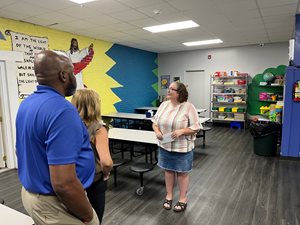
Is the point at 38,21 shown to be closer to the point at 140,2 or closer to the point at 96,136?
the point at 140,2

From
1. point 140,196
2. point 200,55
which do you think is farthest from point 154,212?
point 200,55

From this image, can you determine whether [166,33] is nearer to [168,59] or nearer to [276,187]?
[168,59]

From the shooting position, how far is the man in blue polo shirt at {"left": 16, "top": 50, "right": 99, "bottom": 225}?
0.88m

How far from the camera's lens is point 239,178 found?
360 cm

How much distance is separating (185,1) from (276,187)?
3066 millimetres

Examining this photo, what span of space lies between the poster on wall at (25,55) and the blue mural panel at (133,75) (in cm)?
233

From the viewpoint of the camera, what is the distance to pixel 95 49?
6.06 m

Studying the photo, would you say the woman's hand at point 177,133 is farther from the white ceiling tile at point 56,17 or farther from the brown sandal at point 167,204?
the white ceiling tile at point 56,17

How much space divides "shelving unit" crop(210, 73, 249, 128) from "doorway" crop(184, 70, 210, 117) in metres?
0.29

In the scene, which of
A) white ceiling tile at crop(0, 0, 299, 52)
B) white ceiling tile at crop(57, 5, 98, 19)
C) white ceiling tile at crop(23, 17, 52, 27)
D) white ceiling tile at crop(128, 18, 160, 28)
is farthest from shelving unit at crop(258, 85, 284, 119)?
white ceiling tile at crop(23, 17, 52, 27)

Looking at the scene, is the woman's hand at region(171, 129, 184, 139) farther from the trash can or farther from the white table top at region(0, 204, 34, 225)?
the trash can

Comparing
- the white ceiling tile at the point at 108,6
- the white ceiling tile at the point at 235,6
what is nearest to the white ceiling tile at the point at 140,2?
the white ceiling tile at the point at 108,6

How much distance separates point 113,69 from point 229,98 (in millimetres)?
4140

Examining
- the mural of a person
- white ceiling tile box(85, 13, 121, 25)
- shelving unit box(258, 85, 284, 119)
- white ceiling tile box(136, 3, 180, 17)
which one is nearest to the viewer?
A: white ceiling tile box(136, 3, 180, 17)
